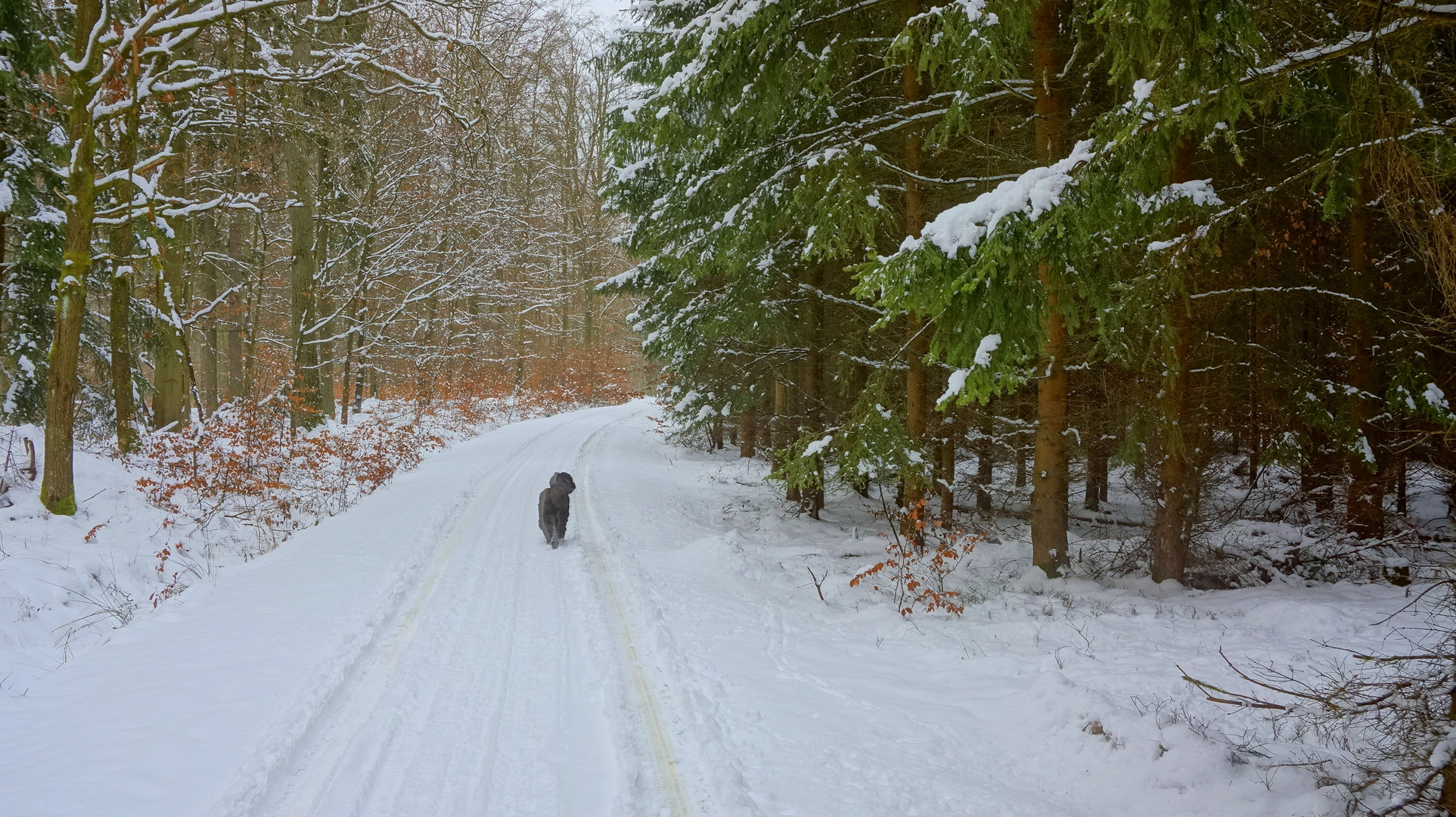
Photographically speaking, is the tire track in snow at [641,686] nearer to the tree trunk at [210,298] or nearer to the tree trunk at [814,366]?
the tree trunk at [814,366]

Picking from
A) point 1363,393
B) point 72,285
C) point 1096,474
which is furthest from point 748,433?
point 72,285

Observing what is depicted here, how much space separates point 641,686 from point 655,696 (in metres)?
0.19

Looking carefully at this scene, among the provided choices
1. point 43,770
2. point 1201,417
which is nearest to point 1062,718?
point 1201,417

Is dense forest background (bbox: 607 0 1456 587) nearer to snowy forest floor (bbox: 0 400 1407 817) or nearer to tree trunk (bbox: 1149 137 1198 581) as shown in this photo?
tree trunk (bbox: 1149 137 1198 581)

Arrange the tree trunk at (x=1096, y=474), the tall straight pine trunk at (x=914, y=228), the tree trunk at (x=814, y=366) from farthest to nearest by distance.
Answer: the tree trunk at (x=814, y=366), the tree trunk at (x=1096, y=474), the tall straight pine trunk at (x=914, y=228)

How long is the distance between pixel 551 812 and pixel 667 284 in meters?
11.2

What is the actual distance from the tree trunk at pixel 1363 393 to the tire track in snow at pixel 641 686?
7578 millimetres

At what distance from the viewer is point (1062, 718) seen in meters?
4.57

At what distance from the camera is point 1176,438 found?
6551 millimetres

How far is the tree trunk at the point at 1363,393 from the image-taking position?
23.6ft

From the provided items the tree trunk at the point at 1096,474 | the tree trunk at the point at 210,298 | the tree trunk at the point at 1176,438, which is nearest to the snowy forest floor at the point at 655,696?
the tree trunk at the point at 1176,438

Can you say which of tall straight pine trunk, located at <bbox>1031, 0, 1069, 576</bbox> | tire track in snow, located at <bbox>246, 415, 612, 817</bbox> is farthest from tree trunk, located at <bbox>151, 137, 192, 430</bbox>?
tall straight pine trunk, located at <bbox>1031, 0, 1069, 576</bbox>

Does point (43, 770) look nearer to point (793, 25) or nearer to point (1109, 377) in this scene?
point (793, 25)

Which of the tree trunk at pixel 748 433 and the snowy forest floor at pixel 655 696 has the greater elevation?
the tree trunk at pixel 748 433
